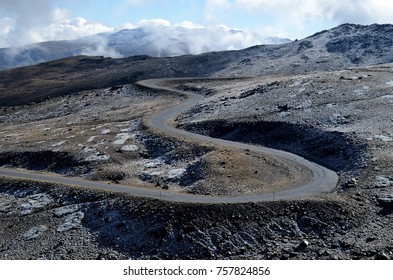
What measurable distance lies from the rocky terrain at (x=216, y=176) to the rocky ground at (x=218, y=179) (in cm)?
14

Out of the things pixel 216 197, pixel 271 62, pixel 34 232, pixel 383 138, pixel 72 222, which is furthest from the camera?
pixel 271 62

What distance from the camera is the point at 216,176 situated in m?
49.7

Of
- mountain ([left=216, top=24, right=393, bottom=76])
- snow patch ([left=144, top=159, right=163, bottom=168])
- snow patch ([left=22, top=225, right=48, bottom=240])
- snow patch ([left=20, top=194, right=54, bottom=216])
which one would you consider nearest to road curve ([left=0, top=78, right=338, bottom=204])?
snow patch ([left=20, top=194, right=54, bottom=216])

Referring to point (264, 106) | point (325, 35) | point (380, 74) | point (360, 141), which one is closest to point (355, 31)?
point (325, 35)

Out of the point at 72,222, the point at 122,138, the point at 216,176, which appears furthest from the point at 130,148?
the point at 72,222

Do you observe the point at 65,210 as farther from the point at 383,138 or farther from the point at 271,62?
the point at 271,62

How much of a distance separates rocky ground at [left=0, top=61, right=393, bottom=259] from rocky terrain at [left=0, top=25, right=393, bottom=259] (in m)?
0.14

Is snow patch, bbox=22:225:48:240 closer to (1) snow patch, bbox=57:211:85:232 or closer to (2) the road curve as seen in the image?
(1) snow patch, bbox=57:211:85:232

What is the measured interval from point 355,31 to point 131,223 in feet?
581

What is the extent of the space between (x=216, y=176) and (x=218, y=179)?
96cm

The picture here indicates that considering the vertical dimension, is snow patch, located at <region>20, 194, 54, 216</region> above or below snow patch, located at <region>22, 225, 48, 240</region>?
above

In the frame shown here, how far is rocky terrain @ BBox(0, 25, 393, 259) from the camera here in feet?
124

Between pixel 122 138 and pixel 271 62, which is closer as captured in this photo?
pixel 122 138

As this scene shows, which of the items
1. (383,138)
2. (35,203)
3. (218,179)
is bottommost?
(35,203)
